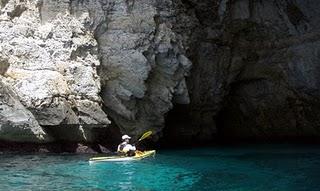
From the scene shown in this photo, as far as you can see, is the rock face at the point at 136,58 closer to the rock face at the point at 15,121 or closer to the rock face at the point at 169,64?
the rock face at the point at 169,64

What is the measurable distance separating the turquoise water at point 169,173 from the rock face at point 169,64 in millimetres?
2627

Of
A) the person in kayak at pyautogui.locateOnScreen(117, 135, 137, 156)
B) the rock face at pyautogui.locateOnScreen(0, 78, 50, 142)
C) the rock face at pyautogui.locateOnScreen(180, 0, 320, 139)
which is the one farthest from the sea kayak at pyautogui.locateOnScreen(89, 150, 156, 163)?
the rock face at pyautogui.locateOnScreen(180, 0, 320, 139)

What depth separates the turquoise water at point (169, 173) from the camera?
1538 cm

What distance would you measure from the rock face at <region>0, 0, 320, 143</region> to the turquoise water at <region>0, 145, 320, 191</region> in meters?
2.63

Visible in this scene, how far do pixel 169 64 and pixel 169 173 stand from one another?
8.22 meters

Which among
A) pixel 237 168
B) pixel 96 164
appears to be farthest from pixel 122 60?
pixel 237 168

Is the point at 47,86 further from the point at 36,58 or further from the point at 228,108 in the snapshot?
the point at 228,108

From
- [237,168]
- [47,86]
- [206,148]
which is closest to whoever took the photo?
[237,168]

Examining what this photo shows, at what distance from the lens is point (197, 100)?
28453mm

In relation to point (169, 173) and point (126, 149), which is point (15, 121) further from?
point (169, 173)

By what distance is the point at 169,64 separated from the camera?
2477 cm

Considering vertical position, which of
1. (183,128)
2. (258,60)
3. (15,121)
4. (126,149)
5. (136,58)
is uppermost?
(258,60)

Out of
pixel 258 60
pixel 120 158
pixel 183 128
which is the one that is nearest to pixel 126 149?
pixel 120 158

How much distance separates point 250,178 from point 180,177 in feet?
7.59
